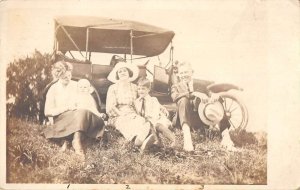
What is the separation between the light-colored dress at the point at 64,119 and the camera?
8.46 ft

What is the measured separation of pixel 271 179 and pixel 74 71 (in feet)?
4.69

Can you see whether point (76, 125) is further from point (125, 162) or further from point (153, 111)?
point (153, 111)

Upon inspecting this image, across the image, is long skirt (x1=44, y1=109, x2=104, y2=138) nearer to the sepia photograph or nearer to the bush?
the sepia photograph

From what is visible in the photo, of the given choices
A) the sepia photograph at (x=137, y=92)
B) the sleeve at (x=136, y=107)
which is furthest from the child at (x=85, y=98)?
the sleeve at (x=136, y=107)

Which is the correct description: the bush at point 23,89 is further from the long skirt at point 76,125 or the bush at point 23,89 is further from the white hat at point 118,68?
the white hat at point 118,68

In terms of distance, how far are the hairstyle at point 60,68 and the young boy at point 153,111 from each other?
463mm

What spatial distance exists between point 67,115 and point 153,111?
55cm

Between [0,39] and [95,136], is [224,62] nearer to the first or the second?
[95,136]

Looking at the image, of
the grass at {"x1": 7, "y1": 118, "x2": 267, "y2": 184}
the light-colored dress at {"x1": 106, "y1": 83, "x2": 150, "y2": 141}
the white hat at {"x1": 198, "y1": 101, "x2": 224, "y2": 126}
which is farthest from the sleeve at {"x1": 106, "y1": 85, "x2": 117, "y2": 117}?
the white hat at {"x1": 198, "y1": 101, "x2": 224, "y2": 126}

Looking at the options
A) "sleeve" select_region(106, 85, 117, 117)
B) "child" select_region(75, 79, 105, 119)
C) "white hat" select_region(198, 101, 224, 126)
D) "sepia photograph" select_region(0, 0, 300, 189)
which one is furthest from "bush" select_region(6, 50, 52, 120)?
"white hat" select_region(198, 101, 224, 126)

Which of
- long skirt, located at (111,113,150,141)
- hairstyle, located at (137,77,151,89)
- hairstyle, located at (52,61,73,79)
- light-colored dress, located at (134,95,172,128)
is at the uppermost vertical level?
hairstyle, located at (52,61,73,79)

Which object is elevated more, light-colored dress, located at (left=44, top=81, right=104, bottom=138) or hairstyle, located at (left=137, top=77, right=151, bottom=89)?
hairstyle, located at (left=137, top=77, right=151, bottom=89)

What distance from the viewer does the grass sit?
2.57 meters

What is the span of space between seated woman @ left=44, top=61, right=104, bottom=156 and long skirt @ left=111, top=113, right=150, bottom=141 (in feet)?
0.35
